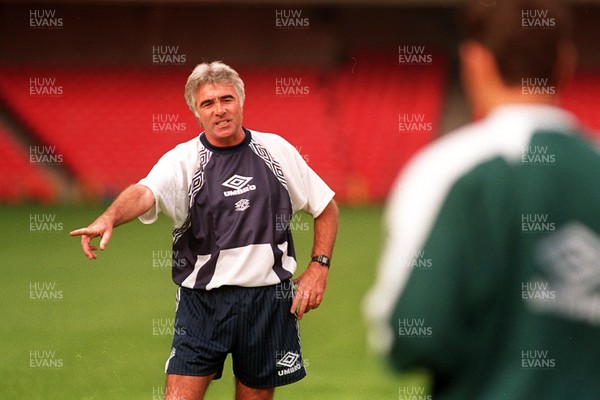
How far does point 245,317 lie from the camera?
13.8 ft

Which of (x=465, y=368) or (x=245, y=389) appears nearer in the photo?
(x=465, y=368)

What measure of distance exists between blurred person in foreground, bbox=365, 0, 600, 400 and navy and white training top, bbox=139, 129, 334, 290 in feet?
7.59

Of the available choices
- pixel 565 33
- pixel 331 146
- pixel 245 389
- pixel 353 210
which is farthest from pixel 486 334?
pixel 331 146

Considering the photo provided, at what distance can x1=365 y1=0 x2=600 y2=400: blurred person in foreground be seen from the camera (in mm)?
1784

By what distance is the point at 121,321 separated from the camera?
29.6 feet

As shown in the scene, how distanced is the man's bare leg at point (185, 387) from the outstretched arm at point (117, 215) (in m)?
0.72

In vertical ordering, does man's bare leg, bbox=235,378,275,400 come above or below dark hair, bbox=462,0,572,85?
below

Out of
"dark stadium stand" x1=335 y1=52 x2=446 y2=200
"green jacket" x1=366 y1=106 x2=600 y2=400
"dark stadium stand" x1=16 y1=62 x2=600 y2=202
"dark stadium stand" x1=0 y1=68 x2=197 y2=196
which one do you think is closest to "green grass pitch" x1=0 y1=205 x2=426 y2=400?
"green jacket" x1=366 y1=106 x2=600 y2=400

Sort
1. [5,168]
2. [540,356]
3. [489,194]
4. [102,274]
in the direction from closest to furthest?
[489,194], [540,356], [102,274], [5,168]

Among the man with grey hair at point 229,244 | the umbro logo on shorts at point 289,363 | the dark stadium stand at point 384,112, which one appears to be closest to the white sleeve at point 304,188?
the man with grey hair at point 229,244

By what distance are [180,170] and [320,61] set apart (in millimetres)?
17273

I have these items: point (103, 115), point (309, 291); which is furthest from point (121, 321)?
point (103, 115)

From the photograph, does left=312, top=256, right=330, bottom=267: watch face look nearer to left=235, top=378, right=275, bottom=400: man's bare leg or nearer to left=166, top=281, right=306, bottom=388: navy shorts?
left=166, top=281, right=306, bottom=388: navy shorts

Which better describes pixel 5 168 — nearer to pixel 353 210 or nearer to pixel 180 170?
pixel 353 210
